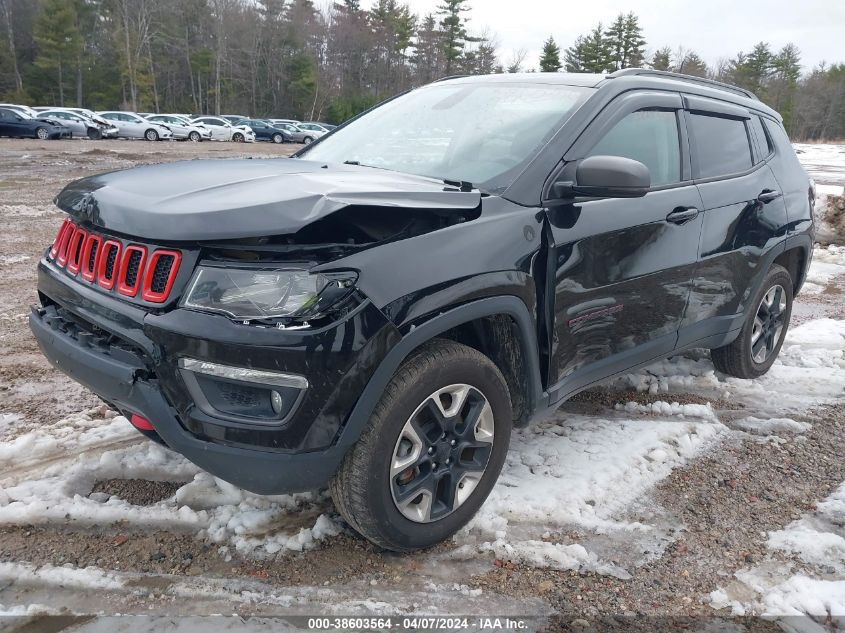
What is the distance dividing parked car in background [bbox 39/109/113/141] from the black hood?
3227cm

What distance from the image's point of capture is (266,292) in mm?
2025

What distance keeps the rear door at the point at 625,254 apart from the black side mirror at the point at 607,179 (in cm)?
11

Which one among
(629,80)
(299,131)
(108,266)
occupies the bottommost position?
(108,266)

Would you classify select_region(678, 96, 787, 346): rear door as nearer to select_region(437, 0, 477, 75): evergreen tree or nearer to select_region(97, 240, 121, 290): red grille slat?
select_region(97, 240, 121, 290): red grille slat

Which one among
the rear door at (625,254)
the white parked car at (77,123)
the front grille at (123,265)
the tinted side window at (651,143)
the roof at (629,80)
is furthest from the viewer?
the white parked car at (77,123)

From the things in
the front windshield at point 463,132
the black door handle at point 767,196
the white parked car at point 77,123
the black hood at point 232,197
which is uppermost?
the white parked car at point 77,123

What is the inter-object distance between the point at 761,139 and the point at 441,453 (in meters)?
3.40

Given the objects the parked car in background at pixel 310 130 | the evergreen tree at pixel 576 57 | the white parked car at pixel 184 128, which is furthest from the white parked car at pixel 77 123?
the evergreen tree at pixel 576 57

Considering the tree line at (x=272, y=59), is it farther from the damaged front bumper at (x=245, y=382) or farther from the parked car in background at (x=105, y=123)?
the damaged front bumper at (x=245, y=382)

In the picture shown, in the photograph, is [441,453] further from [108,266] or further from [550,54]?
[550,54]

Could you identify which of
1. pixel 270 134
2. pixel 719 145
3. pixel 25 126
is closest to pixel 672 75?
pixel 719 145

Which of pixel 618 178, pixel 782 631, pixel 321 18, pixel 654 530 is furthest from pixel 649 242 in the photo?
pixel 321 18

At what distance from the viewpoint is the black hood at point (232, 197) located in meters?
2.00

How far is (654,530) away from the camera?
2754 mm
